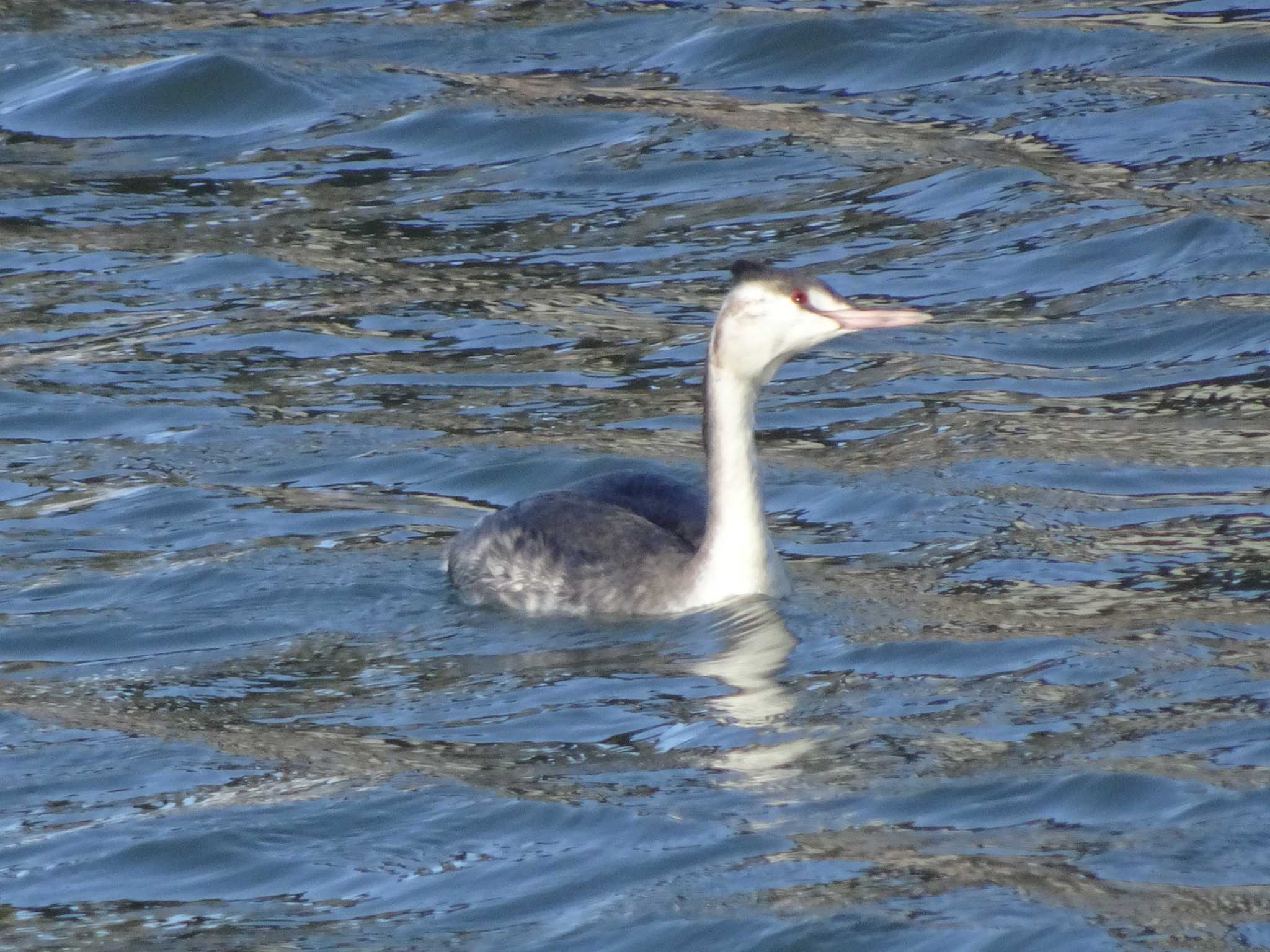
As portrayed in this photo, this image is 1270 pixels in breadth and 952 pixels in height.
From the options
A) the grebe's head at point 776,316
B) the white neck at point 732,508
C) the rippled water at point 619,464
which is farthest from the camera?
the white neck at point 732,508

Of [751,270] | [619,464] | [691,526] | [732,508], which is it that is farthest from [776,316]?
[619,464]

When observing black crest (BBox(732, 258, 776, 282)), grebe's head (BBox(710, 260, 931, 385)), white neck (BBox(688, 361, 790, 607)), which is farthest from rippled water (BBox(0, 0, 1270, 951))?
black crest (BBox(732, 258, 776, 282))

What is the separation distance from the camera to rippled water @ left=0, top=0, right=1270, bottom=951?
6.25 m

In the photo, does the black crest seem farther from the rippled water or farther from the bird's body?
the rippled water

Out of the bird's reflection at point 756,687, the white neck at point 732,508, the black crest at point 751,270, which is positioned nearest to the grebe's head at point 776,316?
the black crest at point 751,270

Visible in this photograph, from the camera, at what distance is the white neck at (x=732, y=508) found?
27.2ft

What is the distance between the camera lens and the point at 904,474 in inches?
380

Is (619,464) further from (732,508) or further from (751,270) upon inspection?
Result: (751,270)

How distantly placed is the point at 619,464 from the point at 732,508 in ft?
6.44

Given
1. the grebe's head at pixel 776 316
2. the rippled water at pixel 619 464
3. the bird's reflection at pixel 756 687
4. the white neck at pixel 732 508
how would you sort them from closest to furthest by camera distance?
the rippled water at pixel 619 464
the bird's reflection at pixel 756 687
the grebe's head at pixel 776 316
the white neck at pixel 732 508

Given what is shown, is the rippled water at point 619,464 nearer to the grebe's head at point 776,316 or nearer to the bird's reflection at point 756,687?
the bird's reflection at point 756,687

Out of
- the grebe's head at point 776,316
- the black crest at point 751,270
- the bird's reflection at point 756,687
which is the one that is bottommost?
the bird's reflection at point 756,687

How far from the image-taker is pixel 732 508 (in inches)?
327

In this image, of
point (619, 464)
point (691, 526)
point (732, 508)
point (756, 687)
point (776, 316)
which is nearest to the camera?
point (756, 687)
